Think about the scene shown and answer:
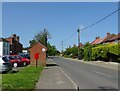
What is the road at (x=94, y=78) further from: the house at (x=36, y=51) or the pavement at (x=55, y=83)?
the house at (x=36, y=51)

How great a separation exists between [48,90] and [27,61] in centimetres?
3162

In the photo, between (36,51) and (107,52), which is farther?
(107,52)

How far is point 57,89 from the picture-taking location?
49.0ft

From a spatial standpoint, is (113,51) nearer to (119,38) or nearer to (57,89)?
(119,38)

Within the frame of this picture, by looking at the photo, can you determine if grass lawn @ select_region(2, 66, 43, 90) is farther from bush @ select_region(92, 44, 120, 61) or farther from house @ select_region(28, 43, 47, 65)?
bush @ select_region(92, 44, 120, 61)

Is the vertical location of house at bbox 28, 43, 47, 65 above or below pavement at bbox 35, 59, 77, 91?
above

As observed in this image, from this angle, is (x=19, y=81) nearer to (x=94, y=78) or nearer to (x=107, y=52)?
(x=94, y=78)

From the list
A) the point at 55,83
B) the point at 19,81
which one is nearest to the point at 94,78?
the point at 55,83

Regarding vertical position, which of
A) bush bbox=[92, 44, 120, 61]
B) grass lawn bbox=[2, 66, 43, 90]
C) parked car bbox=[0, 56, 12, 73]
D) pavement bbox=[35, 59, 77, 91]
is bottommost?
pavement bbox=[35, 59, 77, 91]

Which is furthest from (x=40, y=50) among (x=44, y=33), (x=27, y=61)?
(x=44, y=33)

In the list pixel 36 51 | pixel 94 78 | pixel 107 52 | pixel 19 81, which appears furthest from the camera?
pixel 107 52

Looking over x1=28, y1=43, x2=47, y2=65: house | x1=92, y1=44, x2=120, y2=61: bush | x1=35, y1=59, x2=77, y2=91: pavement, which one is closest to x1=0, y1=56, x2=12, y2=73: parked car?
x1=35, y1=59, x2=77, y2=91: pavement

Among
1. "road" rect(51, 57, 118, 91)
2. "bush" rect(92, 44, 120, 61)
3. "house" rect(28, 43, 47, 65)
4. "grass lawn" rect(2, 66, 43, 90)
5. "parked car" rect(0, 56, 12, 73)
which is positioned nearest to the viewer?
"grass lawn" rect(2, 66, 43, 90)

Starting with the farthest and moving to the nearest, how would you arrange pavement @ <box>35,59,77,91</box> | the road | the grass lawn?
the road → pavement @ <box>35,59,77,91</box> → the grass lawn
